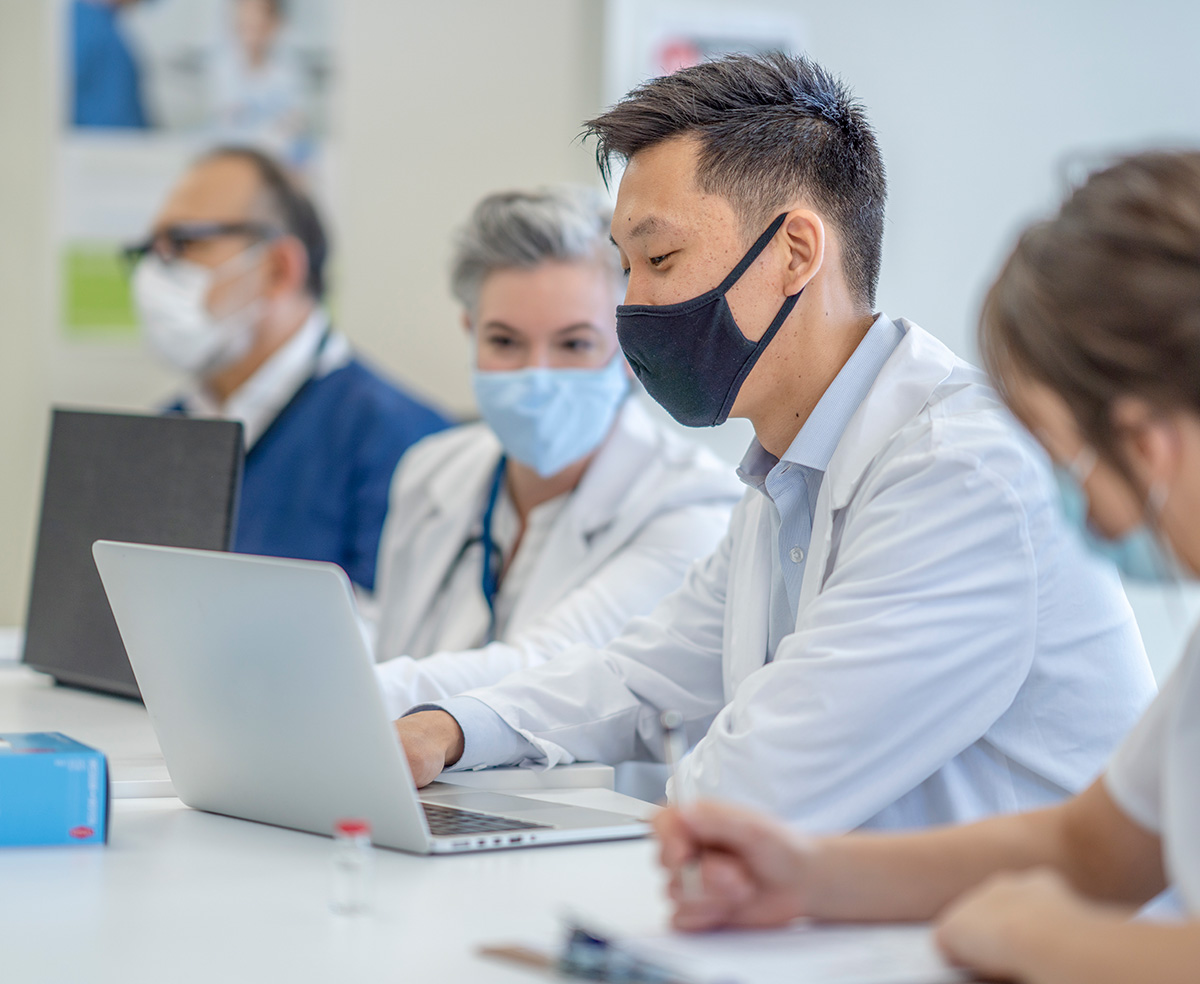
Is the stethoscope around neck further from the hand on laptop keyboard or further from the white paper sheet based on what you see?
the white paper sheet

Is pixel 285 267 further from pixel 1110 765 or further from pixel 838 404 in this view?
pixel 1110 765

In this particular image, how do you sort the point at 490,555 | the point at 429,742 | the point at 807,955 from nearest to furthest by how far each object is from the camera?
the point at 807,955 → the point at 429,742 → the point at 490,555

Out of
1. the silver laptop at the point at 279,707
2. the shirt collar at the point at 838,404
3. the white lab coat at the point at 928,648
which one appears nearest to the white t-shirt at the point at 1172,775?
the white lab coat at the point at 928,648

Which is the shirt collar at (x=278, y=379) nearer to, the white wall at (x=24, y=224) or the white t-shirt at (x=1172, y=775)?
the white wall at (x=24, y=224)

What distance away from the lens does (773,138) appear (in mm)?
1476

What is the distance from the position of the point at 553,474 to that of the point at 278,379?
108cm

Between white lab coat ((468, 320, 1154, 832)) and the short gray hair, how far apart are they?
0.84m

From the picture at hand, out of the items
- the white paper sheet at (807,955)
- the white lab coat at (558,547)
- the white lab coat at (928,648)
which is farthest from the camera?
the white lab coat at (558,547)

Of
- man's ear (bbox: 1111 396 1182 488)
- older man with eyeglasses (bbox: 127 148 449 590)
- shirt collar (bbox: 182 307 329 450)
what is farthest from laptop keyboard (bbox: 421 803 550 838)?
shirt collar (bbox: 182 307 329 450)

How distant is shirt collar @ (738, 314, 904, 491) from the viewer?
1438 millimetres

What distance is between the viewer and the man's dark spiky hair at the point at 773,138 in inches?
57.6

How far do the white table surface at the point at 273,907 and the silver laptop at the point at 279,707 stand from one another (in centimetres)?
3

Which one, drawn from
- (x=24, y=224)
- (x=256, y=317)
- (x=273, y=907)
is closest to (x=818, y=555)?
(x=273, y=907)

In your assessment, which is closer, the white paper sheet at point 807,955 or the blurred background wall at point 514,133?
the white paper sheet at point 807,955
